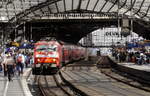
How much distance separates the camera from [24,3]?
85625 mm

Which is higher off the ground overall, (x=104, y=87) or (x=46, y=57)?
(x=46, y=57)

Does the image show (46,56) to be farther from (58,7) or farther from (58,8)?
(58,8)

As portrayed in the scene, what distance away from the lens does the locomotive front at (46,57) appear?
36378 mm

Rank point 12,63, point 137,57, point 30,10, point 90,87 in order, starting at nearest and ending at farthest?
point 90,87
point 12,63
point 137,57
point 30,10

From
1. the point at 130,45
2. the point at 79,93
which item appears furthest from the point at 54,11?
the point at 79,93

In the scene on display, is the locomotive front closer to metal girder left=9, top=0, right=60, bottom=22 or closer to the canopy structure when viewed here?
the canopy structure

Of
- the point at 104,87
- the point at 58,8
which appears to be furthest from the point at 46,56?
the point at 58,8

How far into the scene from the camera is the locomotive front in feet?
119

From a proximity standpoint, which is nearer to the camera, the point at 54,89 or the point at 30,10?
the point at 54,89

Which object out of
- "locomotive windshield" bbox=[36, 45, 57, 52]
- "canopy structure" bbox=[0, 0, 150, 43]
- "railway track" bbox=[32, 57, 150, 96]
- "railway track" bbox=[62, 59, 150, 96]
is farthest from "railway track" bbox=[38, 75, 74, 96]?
"canopy structure" bbox=[0, 0, 150, 43]

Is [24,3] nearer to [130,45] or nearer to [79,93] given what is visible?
[130,45]

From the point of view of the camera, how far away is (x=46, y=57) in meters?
36.6

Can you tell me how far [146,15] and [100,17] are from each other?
36.4 ft

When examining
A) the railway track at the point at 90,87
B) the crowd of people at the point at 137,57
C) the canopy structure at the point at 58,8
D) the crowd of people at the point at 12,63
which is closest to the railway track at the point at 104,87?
the railway track at the point at 90,87
